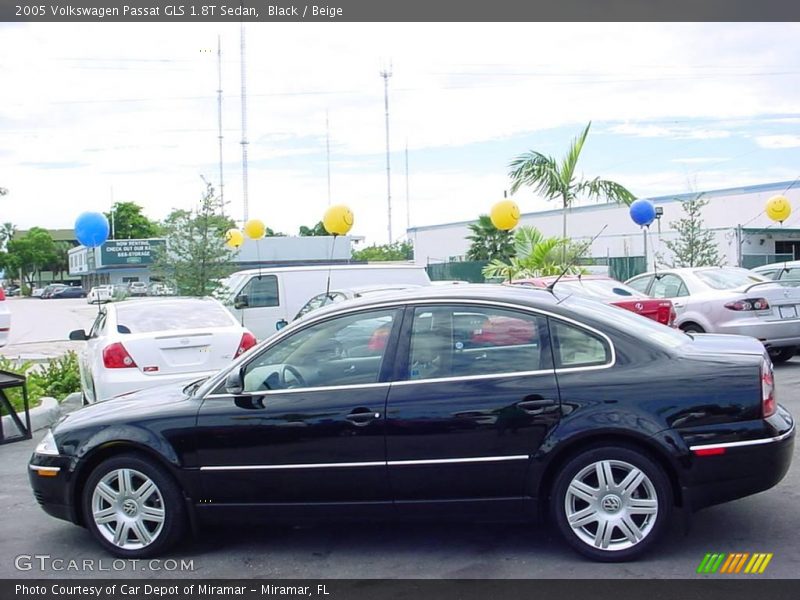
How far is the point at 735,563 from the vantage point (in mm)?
4648

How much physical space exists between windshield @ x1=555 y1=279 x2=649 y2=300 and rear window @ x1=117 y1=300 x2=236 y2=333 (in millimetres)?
4958

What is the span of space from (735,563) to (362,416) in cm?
221

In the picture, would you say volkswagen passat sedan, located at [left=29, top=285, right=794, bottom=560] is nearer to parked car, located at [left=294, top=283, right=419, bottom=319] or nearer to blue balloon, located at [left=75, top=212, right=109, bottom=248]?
parked car, located at [left=294, top=283, right=419, bottom=319]

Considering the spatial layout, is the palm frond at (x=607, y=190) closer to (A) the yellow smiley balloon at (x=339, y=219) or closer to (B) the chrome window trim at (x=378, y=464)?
(A) the yellow smiley balloon at (x=339, y=219)

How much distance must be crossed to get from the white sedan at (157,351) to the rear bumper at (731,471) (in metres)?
5.09

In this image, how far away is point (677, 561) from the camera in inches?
185

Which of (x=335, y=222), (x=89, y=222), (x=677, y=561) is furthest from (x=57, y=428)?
(x=335, y=222)

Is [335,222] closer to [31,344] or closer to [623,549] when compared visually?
[31,344]

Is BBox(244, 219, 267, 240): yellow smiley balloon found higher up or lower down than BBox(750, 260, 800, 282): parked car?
higher up

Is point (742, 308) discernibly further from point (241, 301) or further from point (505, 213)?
point (505, 213)

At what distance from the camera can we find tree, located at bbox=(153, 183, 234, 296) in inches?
603

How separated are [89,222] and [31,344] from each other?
26.4 feet

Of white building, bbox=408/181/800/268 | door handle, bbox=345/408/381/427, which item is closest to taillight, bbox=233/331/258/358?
door handle, bbox=345/408/381/427

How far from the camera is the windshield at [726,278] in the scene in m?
12.7
